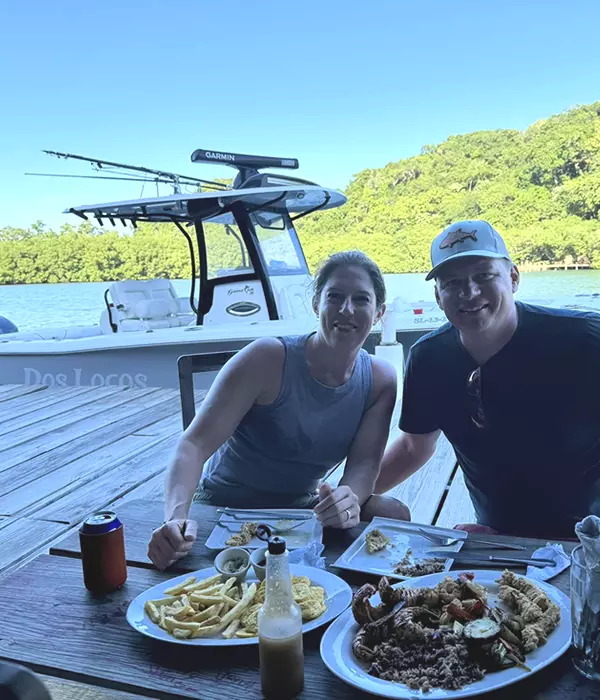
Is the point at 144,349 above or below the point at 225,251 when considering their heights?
below

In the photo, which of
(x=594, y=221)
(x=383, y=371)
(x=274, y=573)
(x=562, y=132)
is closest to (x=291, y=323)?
(x=383, y=371)

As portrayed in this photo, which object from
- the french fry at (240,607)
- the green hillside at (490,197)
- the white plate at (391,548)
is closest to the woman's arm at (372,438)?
the white plate at (391,548)

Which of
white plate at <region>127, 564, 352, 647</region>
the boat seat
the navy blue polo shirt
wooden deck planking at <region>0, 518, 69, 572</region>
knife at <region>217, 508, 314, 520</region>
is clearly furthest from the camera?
the boat seat

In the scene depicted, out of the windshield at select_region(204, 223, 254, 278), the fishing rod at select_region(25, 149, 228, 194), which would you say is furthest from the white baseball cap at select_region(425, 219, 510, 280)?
the fishing rod at select_region(25, 149, 228, 194)

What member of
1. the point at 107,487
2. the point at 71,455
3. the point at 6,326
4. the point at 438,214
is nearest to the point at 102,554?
the point at 107,487

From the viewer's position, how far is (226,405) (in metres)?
1.68

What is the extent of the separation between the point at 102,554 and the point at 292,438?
752 millimetres

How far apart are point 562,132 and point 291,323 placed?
17.5m

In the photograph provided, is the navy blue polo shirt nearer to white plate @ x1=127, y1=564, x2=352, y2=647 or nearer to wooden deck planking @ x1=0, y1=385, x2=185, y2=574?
white plate @ x1=127, y1=564, x2=352, y2=647

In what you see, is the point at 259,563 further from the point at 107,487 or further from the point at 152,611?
the point at 107,487

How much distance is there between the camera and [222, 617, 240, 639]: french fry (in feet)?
3.03

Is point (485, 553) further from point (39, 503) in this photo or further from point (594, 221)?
point (594, 221)

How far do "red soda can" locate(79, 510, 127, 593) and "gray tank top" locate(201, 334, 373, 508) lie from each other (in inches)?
27.7

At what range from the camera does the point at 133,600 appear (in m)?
1.06
